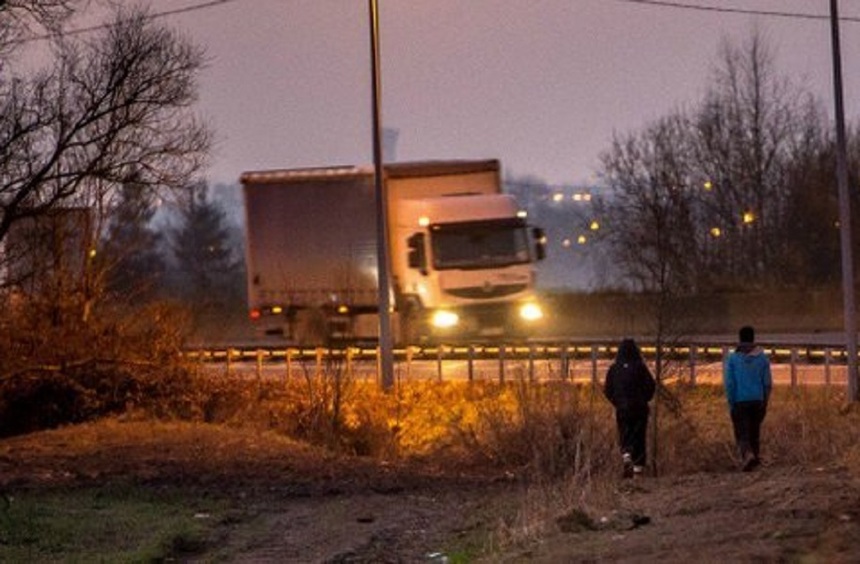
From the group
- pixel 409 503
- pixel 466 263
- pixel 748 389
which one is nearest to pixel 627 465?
pixel 748 389

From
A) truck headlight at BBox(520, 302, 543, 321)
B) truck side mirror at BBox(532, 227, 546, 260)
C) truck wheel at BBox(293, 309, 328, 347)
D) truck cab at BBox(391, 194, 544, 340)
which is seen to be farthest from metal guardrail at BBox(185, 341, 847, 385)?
truck wheel at BBox(293, 309, 328, 347)

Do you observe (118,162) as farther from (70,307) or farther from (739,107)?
(739,107)

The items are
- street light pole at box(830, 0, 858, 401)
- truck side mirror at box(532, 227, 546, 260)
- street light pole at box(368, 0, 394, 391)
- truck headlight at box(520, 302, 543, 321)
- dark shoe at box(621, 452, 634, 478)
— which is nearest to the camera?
dark shoe at box(621, 452, 634, 478)

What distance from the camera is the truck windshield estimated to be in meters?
37.1

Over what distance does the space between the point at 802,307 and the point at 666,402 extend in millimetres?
36022

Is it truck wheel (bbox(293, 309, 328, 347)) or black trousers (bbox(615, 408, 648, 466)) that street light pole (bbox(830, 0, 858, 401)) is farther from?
truck wheel (bbox(293, 309, 328, 347))

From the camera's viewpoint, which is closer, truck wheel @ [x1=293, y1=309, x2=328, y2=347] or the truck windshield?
the truck windshield

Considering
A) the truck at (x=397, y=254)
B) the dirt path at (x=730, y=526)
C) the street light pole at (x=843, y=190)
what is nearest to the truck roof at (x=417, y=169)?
the truck at (x=397, y=254)

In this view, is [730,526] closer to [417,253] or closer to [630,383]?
[630,383]

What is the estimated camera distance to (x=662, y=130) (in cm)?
6544

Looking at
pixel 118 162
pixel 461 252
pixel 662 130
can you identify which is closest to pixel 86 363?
pixel 118 162

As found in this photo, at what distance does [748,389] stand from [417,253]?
19.8 metres

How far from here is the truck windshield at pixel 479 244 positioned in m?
37.1

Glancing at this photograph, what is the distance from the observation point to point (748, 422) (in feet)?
59.6
